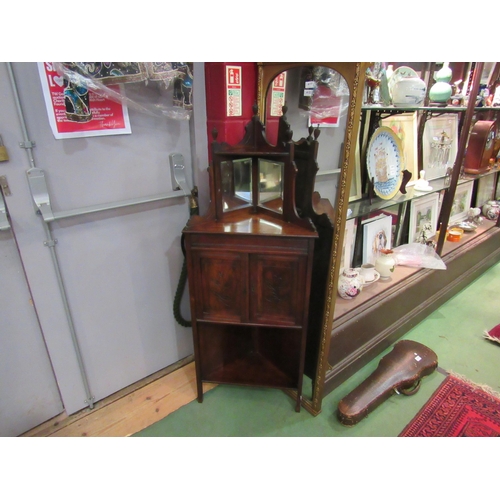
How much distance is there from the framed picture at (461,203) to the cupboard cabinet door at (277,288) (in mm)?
1947

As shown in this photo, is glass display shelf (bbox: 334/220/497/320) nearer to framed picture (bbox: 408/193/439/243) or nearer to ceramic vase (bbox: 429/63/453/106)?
framed picture (bbox: 408/193/439/243)

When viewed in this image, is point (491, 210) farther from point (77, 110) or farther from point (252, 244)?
point (77, 110)

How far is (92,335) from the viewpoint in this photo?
4.62ft

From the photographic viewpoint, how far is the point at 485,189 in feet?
9.29

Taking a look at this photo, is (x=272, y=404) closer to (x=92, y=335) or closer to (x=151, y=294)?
(x=151, y=294)

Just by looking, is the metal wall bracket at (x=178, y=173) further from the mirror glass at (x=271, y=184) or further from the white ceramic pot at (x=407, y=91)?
the white ceramic pot at (x=407, y=91)

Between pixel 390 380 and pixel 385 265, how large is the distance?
2.12 ft

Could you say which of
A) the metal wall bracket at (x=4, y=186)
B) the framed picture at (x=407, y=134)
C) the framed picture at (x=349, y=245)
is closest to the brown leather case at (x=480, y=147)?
the framed picture at (x=407, y=134)

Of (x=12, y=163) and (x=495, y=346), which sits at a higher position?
(x=12, y=163)

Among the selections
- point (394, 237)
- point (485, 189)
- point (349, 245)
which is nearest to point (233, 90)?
point (349, 245)

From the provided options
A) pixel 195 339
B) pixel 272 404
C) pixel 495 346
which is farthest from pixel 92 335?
pixel 495 346

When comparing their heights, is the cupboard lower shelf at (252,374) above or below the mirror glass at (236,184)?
below

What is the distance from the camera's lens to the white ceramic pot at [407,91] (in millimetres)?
1568

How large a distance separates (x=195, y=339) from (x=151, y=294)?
12.4 inches
